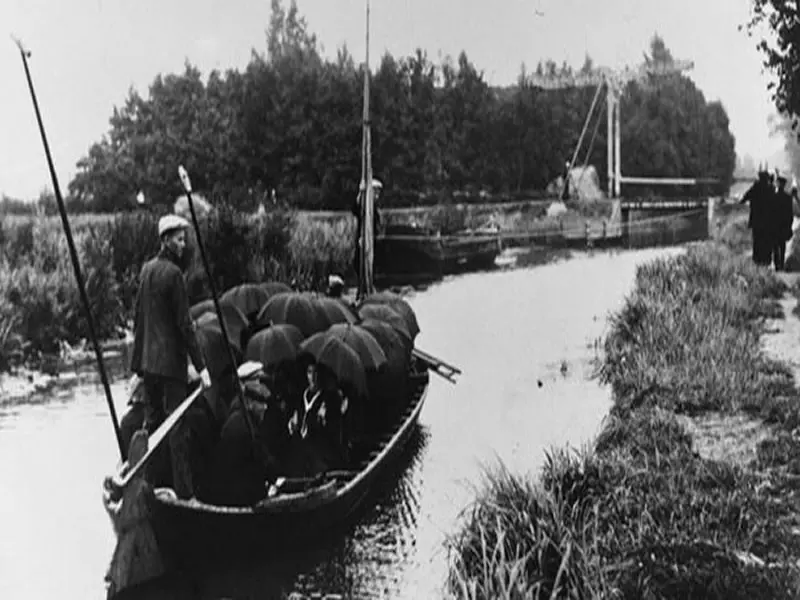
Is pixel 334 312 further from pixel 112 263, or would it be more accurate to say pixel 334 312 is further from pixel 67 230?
pixel 67 230

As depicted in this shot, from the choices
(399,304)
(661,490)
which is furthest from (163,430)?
(661,490)

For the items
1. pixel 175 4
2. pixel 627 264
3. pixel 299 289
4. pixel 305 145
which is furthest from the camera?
pixel 299 289

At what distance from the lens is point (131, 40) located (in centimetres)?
317

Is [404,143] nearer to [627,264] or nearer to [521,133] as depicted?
[521,133]

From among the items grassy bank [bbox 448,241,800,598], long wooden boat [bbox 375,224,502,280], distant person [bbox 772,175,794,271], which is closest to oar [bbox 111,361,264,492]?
long wooden boat [bbox 375,224,502,280]

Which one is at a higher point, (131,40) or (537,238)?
(131,40)

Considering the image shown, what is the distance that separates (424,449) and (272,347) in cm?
61

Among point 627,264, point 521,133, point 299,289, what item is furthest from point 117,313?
point 627,264

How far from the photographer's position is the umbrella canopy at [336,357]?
364 cm

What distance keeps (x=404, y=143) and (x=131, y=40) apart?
0.88 meters

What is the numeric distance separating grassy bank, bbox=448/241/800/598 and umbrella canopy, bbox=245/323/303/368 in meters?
0.93

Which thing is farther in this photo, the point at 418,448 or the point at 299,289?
the point at 299,289

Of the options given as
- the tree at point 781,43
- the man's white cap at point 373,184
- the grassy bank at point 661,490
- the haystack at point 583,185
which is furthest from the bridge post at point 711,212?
the man's white cap at point 373,184

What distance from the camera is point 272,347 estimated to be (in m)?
3.60
